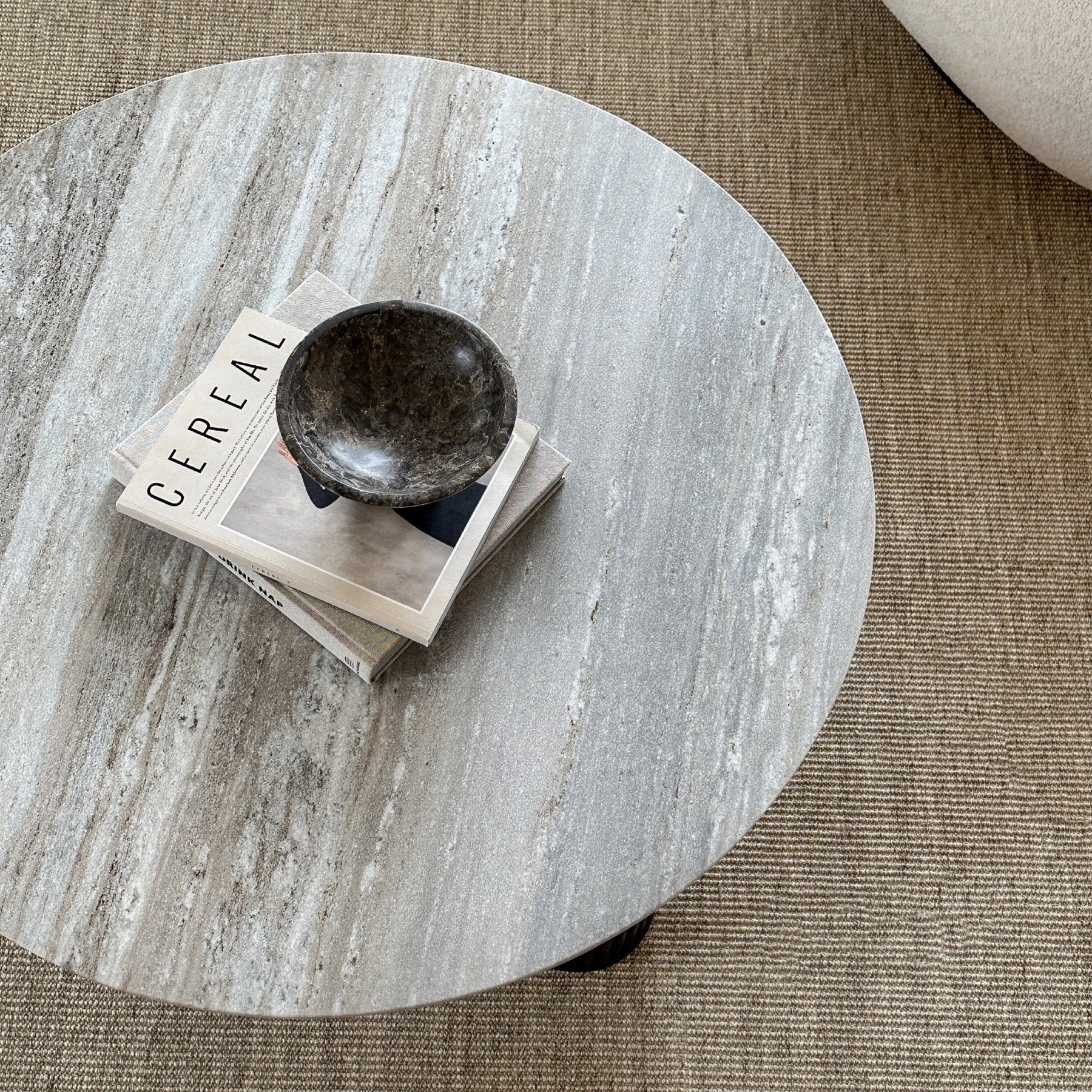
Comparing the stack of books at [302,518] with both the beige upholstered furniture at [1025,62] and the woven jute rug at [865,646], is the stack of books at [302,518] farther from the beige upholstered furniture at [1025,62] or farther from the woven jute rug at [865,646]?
the beige upholstered furniture at [1025,62]

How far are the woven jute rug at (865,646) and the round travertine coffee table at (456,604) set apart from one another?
0.44 m

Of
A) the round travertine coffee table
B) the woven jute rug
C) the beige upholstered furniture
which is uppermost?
the round travertine coffee table

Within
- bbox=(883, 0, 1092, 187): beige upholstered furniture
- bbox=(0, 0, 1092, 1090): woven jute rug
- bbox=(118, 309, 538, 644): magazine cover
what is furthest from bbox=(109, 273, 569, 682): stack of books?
bbox=(883, 0, 1092, 187): beige upholstered furniture

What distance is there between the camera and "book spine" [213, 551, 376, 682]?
77 centimetres

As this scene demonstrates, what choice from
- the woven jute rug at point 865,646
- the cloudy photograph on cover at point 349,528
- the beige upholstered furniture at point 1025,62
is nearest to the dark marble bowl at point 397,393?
the cloudy photograph on cover at point 349,528

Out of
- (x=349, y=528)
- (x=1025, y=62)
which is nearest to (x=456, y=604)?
(x=349, y=528)

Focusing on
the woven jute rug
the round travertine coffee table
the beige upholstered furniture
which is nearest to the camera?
the round travertine coffee table

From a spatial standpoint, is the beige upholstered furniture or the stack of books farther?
the beige upholstered furniture

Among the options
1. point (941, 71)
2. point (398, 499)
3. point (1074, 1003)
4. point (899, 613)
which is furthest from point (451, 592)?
point (941, 71)

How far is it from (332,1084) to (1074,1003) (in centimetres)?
79

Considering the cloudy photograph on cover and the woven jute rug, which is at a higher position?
the cloudy photograph on cover

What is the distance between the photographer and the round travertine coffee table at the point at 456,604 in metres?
0.71

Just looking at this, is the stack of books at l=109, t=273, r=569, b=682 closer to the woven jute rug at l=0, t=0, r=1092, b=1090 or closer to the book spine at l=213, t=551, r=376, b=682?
the book spine at l=213, t=551, r=376, b=682

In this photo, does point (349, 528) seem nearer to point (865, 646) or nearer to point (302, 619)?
point (302, 619)
